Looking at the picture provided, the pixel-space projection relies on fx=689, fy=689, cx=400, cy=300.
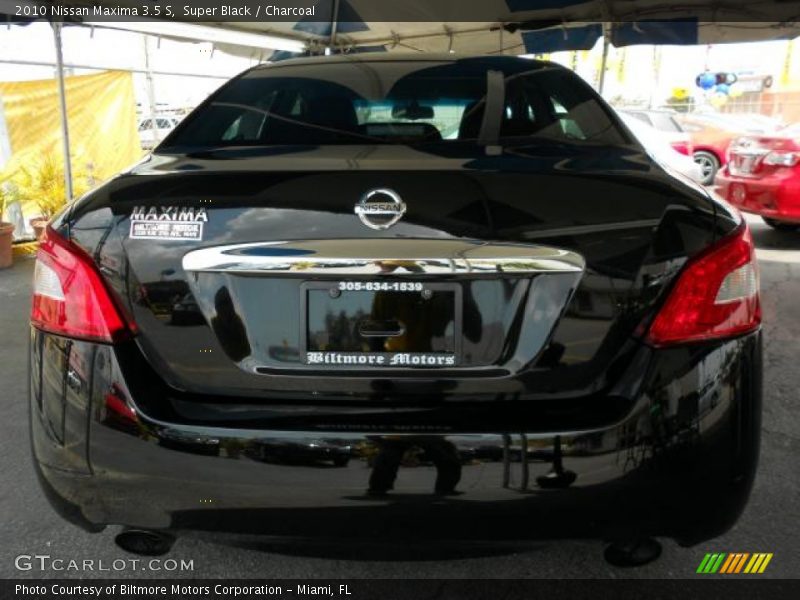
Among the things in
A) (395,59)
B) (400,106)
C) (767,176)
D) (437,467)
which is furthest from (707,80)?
(437,467)

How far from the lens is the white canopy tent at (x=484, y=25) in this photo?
6.10 metres

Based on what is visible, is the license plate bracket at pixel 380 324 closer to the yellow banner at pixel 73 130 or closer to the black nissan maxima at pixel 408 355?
the black nissan maxima at pixel 408 355

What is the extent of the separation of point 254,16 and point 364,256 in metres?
5.93

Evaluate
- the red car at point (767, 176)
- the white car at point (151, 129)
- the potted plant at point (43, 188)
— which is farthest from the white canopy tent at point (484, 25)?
the white car at point (151, 129)

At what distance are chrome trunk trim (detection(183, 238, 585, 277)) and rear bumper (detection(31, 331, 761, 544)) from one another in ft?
1.01

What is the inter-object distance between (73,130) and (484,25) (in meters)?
4.95

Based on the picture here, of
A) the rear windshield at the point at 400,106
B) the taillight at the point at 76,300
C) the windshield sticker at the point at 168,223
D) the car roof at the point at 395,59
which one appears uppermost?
the car roof at the point at 395,59

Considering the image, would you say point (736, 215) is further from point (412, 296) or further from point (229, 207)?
point (229, 207)

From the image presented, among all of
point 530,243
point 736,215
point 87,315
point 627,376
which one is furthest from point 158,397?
point 736,215

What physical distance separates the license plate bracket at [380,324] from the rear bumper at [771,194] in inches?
254

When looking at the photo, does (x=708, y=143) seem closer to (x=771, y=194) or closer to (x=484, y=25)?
(x=771, y=194)

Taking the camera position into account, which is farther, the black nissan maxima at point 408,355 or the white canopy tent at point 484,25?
the white canopy tent at point 484,25

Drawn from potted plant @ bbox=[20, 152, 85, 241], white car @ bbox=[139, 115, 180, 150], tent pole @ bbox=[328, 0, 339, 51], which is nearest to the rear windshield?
tent pole @ bbox=[328, 0, 339, 51]

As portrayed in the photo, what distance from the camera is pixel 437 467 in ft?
4.64
